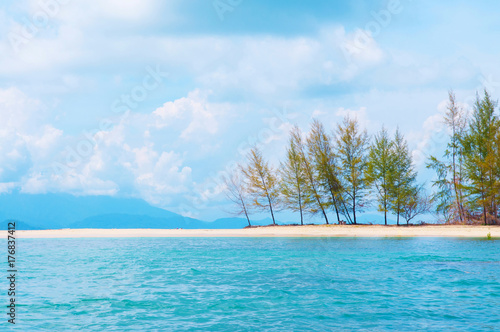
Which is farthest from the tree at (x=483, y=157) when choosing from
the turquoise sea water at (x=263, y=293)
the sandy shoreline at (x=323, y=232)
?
the turquoise sea water at (x=263, y=293)

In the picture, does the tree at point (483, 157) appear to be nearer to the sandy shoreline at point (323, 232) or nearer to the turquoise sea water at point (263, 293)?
the sandy shoreline at point (323, 232)

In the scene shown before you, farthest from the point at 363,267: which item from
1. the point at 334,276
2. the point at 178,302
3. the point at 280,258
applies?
the point at 178,302

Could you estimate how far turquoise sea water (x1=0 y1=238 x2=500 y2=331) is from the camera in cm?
1033

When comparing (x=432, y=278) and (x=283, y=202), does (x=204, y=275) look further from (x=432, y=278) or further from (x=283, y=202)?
(x=283, y=202)

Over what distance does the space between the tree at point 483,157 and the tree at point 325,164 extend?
13740 millimetres

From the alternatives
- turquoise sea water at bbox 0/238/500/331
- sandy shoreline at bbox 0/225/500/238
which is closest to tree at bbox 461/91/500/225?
sandy shoreline at bbox 0/225/500/238

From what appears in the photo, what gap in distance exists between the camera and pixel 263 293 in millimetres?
13695

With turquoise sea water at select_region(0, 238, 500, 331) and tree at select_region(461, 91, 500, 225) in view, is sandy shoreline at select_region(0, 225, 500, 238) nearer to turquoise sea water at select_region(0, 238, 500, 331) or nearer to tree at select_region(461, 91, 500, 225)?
tree at select_region(461, 91, 500, 225)

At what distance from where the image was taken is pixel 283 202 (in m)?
51.6

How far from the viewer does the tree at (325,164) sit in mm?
50000

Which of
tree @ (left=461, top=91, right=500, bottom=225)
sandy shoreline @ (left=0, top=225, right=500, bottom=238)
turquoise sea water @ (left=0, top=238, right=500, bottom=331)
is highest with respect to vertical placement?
tree @ (left=461, top=91, right=500, bottom=225)

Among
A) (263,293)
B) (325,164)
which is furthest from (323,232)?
(263,293)

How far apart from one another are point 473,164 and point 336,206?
1514cm

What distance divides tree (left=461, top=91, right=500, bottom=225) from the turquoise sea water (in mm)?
22509
